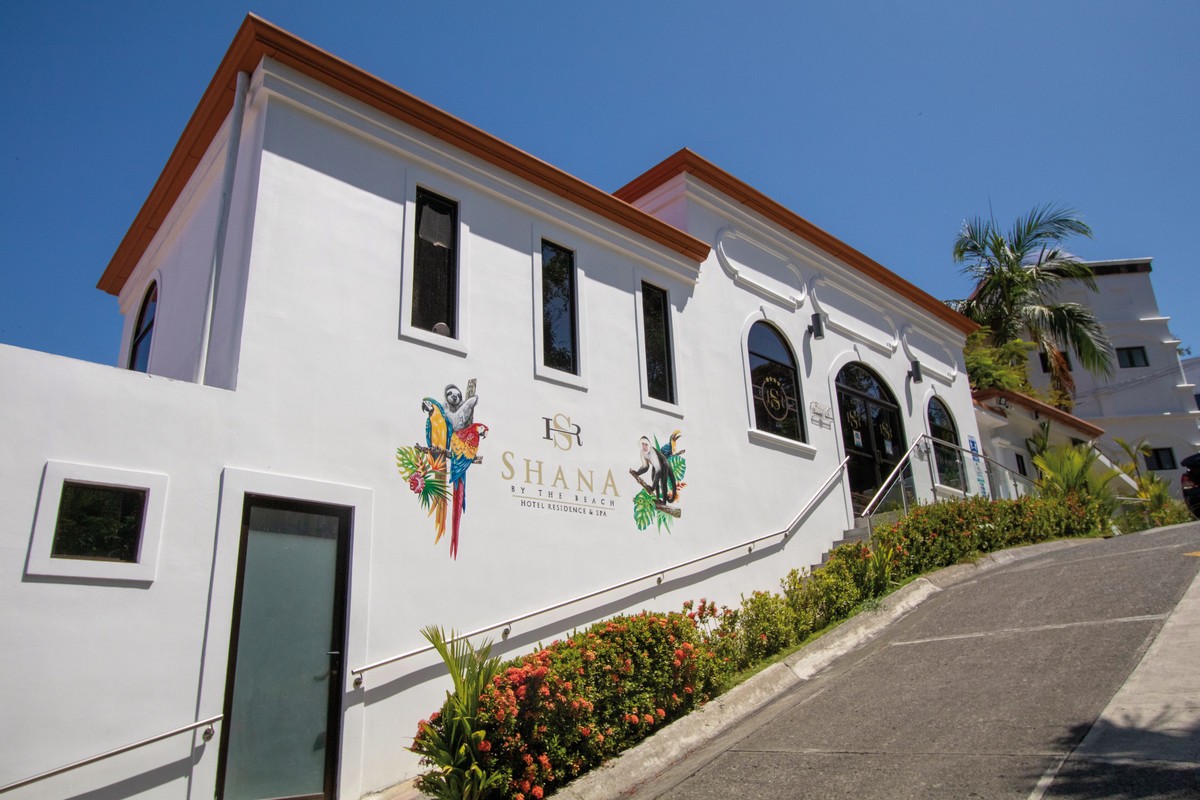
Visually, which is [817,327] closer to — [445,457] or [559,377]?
[559,377]

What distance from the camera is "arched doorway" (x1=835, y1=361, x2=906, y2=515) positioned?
15266 millimetres

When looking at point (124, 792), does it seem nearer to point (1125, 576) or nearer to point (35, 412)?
point (35, 412)

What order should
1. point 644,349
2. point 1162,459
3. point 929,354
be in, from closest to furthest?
point 644,349 → point 929,354 → point 1162,459

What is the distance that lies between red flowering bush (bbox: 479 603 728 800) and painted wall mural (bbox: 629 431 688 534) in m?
2.01

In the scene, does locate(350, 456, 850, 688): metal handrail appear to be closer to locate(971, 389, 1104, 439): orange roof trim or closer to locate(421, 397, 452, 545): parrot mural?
locate(421, 397, 452, 545): parrot mural

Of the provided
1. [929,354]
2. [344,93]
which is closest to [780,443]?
[929,354]

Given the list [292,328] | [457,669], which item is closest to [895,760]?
[457,669]

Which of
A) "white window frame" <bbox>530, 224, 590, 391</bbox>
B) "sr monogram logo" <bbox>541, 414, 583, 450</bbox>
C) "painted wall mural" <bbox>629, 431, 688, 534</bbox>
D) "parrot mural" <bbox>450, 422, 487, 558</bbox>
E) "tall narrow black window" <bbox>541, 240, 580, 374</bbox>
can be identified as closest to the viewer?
"parrot mural" <bbox>450, 422, 487, 558</bbox>

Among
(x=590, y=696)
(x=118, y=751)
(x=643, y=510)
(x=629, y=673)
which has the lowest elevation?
(x=118, y=751)

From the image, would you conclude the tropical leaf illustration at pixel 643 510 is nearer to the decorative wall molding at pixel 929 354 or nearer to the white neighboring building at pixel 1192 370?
the decorative wall molding at pixel 929 354

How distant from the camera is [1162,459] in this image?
35875mm

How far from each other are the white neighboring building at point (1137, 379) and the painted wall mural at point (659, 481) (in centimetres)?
2967

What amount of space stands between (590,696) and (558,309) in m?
4.96

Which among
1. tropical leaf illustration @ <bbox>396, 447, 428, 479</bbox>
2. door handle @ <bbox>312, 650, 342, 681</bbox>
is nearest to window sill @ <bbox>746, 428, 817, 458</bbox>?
tropical leaf illustration @ <bbox>396, 447, 428, 479</bbox>
